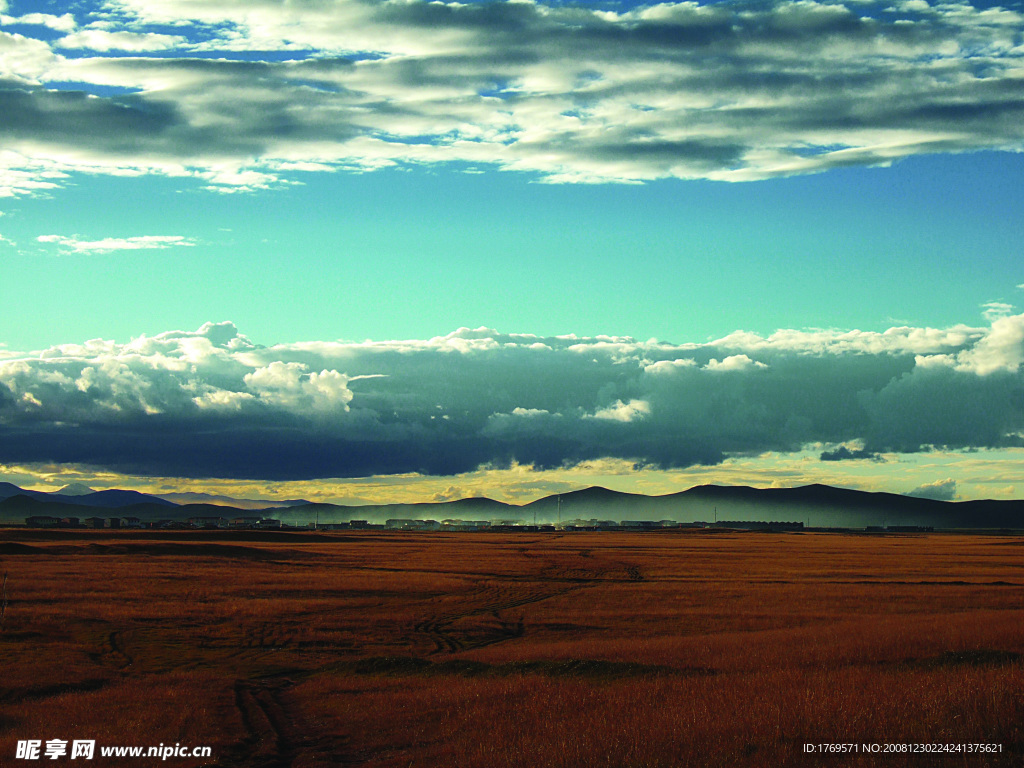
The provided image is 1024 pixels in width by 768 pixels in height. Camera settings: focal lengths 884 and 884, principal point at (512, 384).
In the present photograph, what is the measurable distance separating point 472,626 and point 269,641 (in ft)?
35.9

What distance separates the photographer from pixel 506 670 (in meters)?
29.4

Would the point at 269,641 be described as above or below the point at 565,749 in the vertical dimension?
below

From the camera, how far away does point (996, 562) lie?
102375 millimetres

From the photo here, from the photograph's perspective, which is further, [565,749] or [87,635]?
[87,635]

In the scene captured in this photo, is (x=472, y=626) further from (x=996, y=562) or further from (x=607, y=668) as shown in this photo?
(x=996, y=562)

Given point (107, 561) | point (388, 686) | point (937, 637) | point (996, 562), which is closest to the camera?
point (388, 686)

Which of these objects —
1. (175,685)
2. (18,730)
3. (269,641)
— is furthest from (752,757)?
(269,641)

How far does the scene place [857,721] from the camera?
17000 millimetres

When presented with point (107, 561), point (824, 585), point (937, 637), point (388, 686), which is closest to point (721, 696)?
point (388, 686)

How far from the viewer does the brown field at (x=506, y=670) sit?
1736cm

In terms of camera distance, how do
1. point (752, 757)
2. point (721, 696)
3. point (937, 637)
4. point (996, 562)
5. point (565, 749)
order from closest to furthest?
point (752, 757) < point (565, 749) < point (721, 696) < point (937, 637) < point (996, 562)

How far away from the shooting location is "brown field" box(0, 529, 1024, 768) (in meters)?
17.4

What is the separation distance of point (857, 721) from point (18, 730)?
19.5 metres

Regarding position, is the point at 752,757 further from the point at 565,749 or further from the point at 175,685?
the point at 175,685
